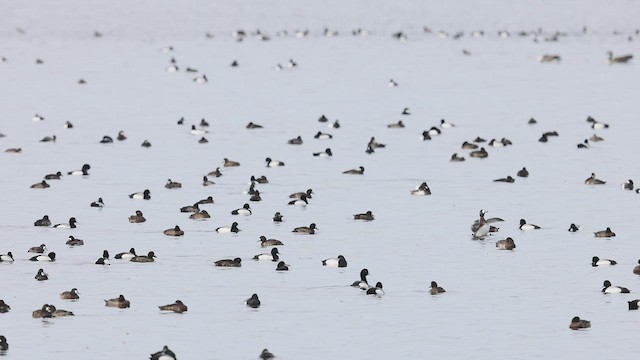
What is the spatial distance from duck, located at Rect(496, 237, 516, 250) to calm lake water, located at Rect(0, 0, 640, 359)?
0.48 ft

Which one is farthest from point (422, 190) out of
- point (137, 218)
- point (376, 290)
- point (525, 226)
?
point (376, 290)

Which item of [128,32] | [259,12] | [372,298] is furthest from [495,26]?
[372,298]

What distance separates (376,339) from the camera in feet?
86.8

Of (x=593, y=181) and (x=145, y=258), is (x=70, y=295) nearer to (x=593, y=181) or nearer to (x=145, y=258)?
(x=145, y=258)

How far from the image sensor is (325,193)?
44344 mm

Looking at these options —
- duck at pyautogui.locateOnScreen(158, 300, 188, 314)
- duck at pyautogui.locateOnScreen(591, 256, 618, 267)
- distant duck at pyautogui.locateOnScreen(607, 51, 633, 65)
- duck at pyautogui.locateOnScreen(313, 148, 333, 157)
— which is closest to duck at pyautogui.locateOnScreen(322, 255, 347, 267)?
duck at pyautogui.locateOnScreen(158, 300, 188, 314)

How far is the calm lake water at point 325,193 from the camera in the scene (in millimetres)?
27281

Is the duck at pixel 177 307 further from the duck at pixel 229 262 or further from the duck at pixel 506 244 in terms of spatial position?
the duck at pixel 506 244

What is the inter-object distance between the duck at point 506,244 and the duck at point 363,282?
5139 mm

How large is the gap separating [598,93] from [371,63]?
55.7 feet

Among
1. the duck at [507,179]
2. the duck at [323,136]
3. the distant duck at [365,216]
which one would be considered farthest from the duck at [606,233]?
the duck at [323,136]

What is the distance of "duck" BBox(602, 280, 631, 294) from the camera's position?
3000 cm

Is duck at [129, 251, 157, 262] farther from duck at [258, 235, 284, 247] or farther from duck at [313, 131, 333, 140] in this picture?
duck at [313, 131, 333, 140]

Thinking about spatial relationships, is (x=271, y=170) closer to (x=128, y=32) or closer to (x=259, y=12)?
(x=128, y=32)
